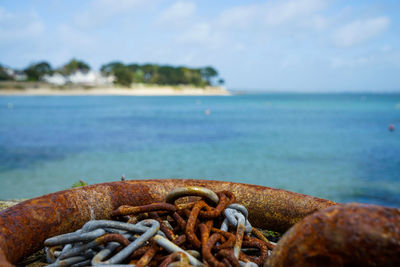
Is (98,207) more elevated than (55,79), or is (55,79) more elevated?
(98,207)

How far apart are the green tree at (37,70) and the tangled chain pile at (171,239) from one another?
10672 cm

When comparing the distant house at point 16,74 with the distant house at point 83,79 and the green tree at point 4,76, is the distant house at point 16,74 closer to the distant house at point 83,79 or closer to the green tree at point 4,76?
the green tree at point 4,76

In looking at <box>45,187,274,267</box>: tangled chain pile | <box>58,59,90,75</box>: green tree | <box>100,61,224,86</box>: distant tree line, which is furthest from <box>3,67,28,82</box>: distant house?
<box>45,187,274,267</box>: tangled chain pile

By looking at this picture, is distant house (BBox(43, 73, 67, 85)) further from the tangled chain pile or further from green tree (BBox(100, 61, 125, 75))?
the tangled chain pile

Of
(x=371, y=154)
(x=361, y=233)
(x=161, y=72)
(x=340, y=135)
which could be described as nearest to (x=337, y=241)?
(x=361, y=233)

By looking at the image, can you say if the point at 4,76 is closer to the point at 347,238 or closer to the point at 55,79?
the point at 55,79

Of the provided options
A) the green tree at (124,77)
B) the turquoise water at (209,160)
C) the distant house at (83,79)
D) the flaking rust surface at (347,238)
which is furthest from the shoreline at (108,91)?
the flaking rust surface at (347,238)

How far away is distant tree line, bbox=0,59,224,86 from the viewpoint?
98875 mm

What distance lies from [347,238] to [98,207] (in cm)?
166

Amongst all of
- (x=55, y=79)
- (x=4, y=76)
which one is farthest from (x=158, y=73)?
(x=4, y=76)

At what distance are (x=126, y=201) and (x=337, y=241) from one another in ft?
5.22

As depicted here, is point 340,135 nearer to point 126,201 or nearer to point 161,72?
point 126,201

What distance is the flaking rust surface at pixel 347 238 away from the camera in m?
1.20

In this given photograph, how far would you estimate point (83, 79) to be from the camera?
106m
